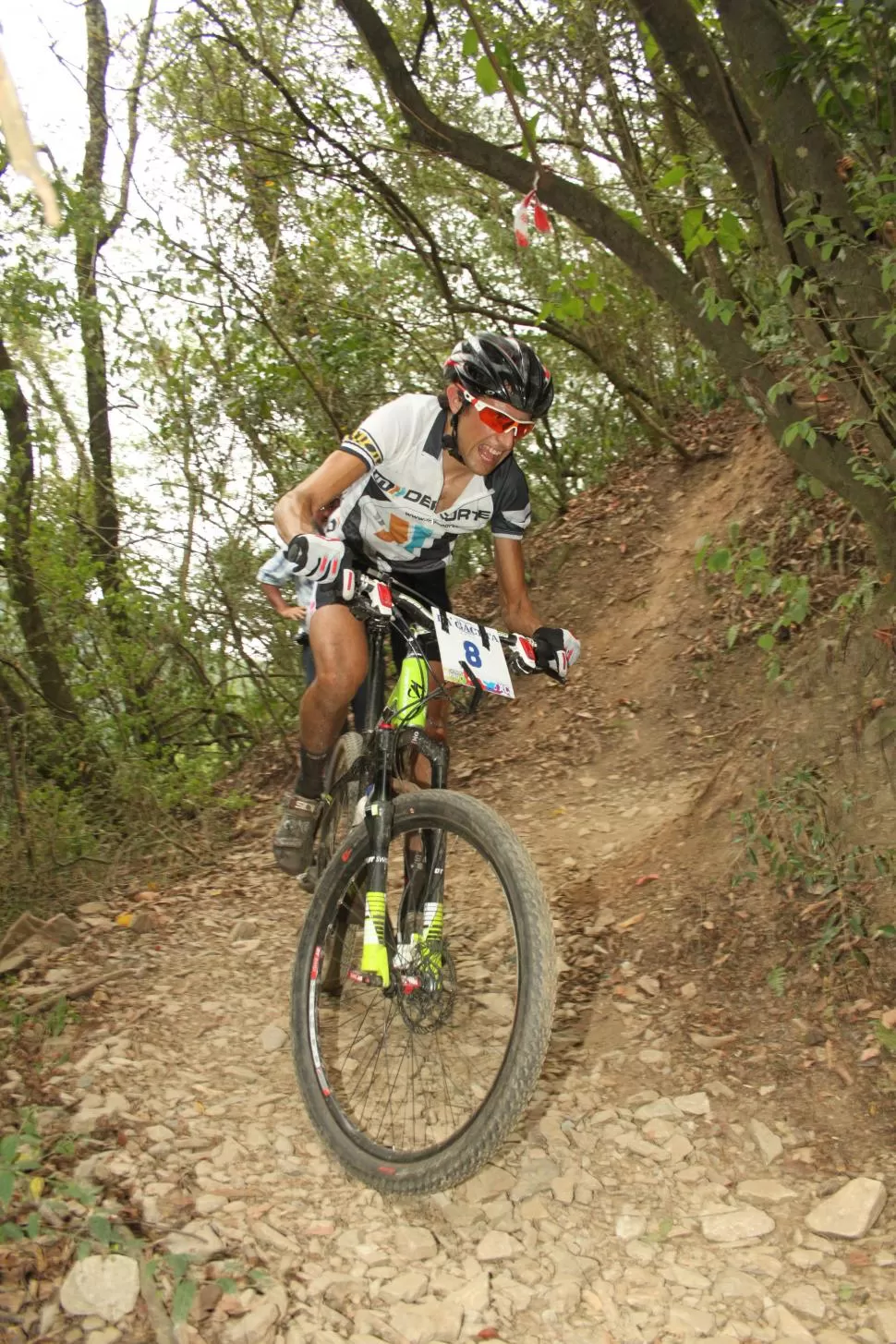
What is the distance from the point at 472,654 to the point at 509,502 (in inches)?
33.0

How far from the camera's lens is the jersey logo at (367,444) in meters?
3.05

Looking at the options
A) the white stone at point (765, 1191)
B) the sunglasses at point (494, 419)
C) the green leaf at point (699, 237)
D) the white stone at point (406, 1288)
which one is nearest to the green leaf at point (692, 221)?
the green leaf at point (699, 237)

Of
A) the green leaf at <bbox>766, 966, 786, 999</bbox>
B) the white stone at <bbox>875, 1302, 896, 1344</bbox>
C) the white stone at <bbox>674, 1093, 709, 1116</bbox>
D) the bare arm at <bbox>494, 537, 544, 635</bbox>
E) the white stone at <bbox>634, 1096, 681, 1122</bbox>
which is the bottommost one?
the white stone at <bbox>875, 1302, 896, 1344</bbox>

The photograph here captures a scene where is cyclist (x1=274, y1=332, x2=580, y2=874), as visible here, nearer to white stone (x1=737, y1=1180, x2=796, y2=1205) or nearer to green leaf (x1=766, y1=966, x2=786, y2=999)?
green leaf (x1=766, y1=966, x2=786, y2=999)

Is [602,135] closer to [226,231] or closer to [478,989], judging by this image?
[226,231]

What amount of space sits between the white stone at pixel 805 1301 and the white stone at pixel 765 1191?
257 millimetres

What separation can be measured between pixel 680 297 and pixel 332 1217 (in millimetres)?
3330

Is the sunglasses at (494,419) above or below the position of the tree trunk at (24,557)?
below

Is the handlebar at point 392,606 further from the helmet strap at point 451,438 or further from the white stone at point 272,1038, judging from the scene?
the white stone at point 272,1038

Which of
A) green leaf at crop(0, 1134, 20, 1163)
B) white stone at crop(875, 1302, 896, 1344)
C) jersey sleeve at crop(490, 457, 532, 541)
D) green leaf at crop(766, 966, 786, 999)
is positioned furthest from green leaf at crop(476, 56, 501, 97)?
white stone at crop(875, 1302, 896, 1344)

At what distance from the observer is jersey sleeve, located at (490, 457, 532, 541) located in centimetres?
330

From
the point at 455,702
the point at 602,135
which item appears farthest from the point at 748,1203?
the point at 602,135

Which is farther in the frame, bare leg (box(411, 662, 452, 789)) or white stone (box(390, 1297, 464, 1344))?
bare leg (box(411, 662, 452, 789))

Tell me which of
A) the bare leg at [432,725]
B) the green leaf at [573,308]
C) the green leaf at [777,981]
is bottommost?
the green leaf at [777,981]
